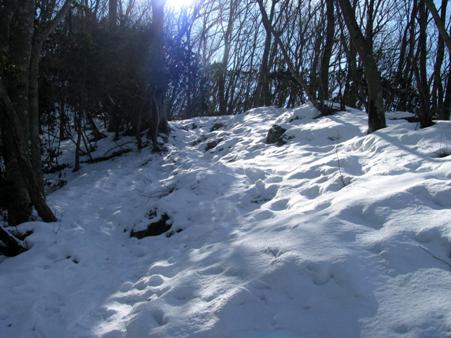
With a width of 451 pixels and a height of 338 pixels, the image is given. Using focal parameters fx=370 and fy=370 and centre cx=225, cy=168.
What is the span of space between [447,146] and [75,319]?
448 cm

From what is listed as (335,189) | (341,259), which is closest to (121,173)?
(335,189)

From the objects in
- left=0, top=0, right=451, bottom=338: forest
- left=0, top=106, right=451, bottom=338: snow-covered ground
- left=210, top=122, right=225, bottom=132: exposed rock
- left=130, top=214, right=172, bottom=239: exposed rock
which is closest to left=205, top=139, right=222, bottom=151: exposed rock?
left=0, top=0, right=451, bottom=338: forest

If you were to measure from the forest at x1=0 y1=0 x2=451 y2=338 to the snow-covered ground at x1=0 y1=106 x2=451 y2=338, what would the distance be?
0.7 inches

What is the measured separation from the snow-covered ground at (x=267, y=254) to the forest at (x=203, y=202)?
0.06ft

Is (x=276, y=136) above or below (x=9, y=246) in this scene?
above

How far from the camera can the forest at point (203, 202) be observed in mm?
2555

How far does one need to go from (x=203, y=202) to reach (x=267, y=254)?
7.77 feet

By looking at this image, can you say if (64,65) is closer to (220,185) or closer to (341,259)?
(220,185)

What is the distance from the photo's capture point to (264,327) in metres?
2.38

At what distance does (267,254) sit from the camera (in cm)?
314

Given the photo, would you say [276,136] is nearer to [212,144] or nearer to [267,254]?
[212,144]

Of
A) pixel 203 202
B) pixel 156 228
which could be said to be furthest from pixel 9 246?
pixel 203 202

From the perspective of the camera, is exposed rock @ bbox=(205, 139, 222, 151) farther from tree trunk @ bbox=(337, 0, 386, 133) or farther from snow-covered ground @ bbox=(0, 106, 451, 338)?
tree trunk @ bbox=(337, 0, 386, 133)

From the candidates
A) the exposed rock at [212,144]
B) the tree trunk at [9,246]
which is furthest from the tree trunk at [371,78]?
the tree trunk at [9,246]
